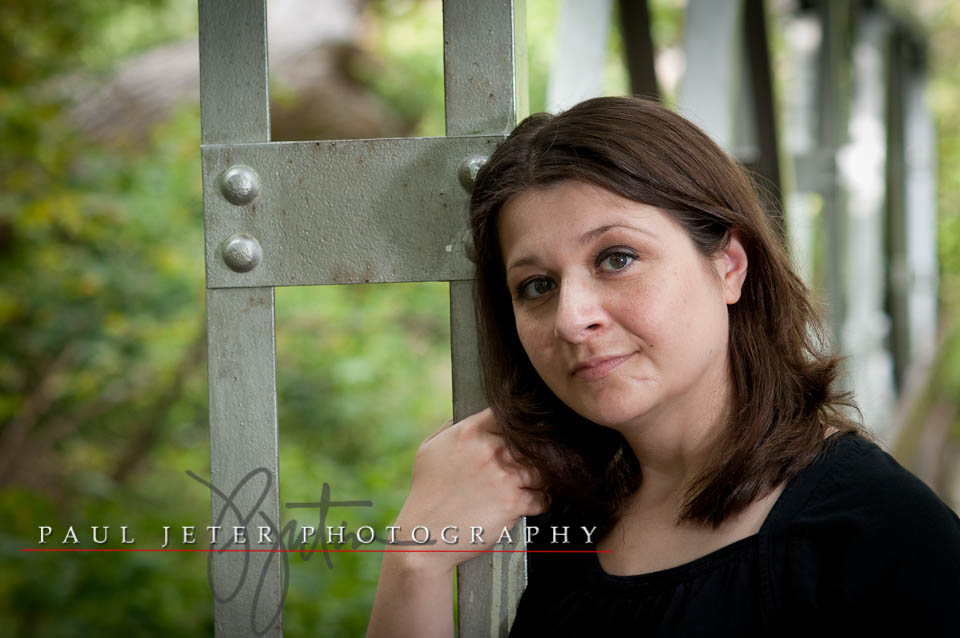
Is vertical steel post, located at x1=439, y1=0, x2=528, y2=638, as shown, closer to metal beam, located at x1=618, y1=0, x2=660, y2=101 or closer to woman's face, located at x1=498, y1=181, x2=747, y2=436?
woman's face, located at x1=498, y1=181, x2=747, y2=436

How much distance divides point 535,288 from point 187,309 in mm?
4475

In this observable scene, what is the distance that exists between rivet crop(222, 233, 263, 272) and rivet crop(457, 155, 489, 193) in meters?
0.26

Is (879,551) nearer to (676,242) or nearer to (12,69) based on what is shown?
(676,242)

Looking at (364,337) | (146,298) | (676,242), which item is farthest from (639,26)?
(364,337)

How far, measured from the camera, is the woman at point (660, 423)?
1.04 metres

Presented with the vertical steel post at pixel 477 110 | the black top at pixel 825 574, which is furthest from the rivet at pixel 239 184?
the black top at pixel 825 574

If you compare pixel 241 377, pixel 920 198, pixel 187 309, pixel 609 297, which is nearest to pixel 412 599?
pixel 241 377

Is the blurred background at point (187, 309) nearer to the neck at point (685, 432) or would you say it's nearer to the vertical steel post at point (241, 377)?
the neck at point (685, 432)

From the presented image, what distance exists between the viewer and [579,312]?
1120 millimetres

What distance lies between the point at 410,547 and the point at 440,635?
13 cm

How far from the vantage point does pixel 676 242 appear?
1.15 meters

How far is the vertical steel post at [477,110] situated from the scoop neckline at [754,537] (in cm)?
18

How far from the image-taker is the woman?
41.0 inches
